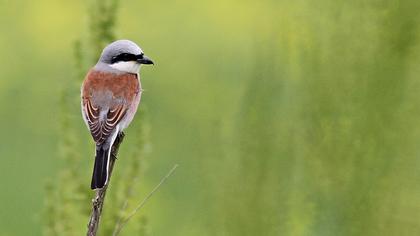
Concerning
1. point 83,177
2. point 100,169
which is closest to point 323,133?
point 83,177

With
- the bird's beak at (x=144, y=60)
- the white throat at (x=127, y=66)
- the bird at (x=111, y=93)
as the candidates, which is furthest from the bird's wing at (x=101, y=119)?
the bird's beak at (x=144, y=60)

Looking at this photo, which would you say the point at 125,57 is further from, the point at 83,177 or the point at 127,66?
the point at 83,177

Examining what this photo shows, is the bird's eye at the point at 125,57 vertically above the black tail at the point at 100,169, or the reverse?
the bird's eye at the point at 125,57

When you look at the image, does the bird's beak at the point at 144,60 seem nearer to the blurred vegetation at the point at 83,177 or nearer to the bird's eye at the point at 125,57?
the bird's eye at the point at 125,57

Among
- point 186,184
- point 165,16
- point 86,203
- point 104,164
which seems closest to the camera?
point 104,164

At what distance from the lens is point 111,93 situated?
225 inches

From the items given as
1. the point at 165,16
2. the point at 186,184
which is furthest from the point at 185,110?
the point at 165,16

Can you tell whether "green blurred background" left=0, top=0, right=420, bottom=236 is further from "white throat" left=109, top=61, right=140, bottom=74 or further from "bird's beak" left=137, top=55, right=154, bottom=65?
"bird's beak" left=137, top=55, right=154, bottom=65

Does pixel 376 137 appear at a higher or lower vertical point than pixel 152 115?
higher

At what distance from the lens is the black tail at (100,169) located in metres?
4.46

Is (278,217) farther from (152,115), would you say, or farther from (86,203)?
(152,115)

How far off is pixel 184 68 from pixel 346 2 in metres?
8.14

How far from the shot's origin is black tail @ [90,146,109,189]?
4461 mm

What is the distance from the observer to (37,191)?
38.4 ft
